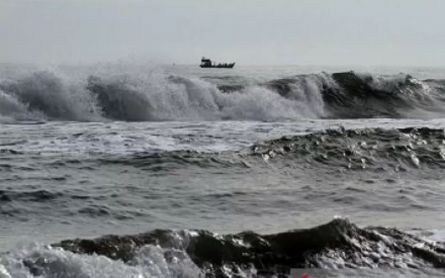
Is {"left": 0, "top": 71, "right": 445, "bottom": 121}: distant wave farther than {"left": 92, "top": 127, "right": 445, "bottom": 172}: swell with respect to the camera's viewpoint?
Yes

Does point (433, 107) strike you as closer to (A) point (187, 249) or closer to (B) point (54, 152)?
(B) point (54, 152)

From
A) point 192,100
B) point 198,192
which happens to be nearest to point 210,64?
point 192,100

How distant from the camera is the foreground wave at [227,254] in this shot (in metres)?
5.09

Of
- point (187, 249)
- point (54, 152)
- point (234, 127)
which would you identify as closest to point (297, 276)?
point (187, 249)

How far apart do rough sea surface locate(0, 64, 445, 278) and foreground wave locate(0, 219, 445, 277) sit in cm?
1

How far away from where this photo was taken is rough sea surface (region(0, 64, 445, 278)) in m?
5.65

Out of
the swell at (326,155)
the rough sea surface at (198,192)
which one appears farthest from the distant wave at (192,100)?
the swell at (326,155)

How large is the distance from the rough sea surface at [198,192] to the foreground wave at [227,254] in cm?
1

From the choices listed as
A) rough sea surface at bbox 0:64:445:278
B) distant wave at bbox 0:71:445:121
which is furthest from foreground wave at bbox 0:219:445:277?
distant wave at bbox 0:71:445:121

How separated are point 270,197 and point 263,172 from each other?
5.61ft

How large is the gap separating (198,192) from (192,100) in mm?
12204

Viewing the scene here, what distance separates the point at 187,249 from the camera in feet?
18.8

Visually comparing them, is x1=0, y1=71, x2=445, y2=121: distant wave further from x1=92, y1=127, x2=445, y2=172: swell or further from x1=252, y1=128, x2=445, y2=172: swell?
x1=92, y1=127, x2=445, y2=172: swell

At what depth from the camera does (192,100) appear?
67.3ft
